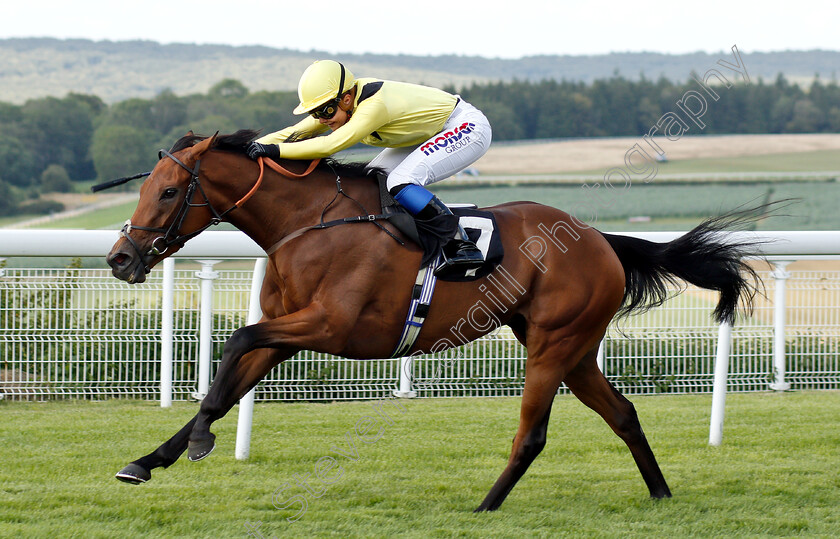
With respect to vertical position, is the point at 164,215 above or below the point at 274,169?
below

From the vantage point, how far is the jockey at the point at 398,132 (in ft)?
11.6

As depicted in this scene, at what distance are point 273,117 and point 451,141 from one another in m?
47.6

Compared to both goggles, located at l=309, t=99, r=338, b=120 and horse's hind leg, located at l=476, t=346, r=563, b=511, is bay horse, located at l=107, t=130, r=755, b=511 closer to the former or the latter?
horse's hind leg, located at l=476, t=346, r=563, b=511

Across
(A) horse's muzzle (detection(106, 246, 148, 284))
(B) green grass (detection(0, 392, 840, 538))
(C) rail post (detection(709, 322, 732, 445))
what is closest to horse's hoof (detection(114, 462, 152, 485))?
(B) green grass (detection(0, 392, 840, 538))

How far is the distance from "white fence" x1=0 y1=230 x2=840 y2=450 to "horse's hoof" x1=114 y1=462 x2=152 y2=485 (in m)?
1.98

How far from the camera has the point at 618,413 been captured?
402 cm

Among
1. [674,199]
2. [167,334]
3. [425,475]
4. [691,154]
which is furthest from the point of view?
[691,154]

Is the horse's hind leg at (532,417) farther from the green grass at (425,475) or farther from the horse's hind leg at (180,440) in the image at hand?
the horse's hind leg at (180,440)

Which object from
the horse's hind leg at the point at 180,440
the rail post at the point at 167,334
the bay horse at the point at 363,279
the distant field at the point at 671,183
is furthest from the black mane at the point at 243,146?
the distant field at the point at 671,183

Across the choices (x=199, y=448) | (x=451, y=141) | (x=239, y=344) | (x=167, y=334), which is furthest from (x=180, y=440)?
(x=167, y=334)

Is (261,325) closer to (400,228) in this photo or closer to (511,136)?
(400,228)

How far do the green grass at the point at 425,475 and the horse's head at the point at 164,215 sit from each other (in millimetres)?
965

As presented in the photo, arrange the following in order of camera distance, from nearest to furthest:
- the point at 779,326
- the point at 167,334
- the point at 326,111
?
the point at 326,111
the point at 167,334
the point at 779,326

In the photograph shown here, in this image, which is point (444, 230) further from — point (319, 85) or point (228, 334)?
point (228, 334)
